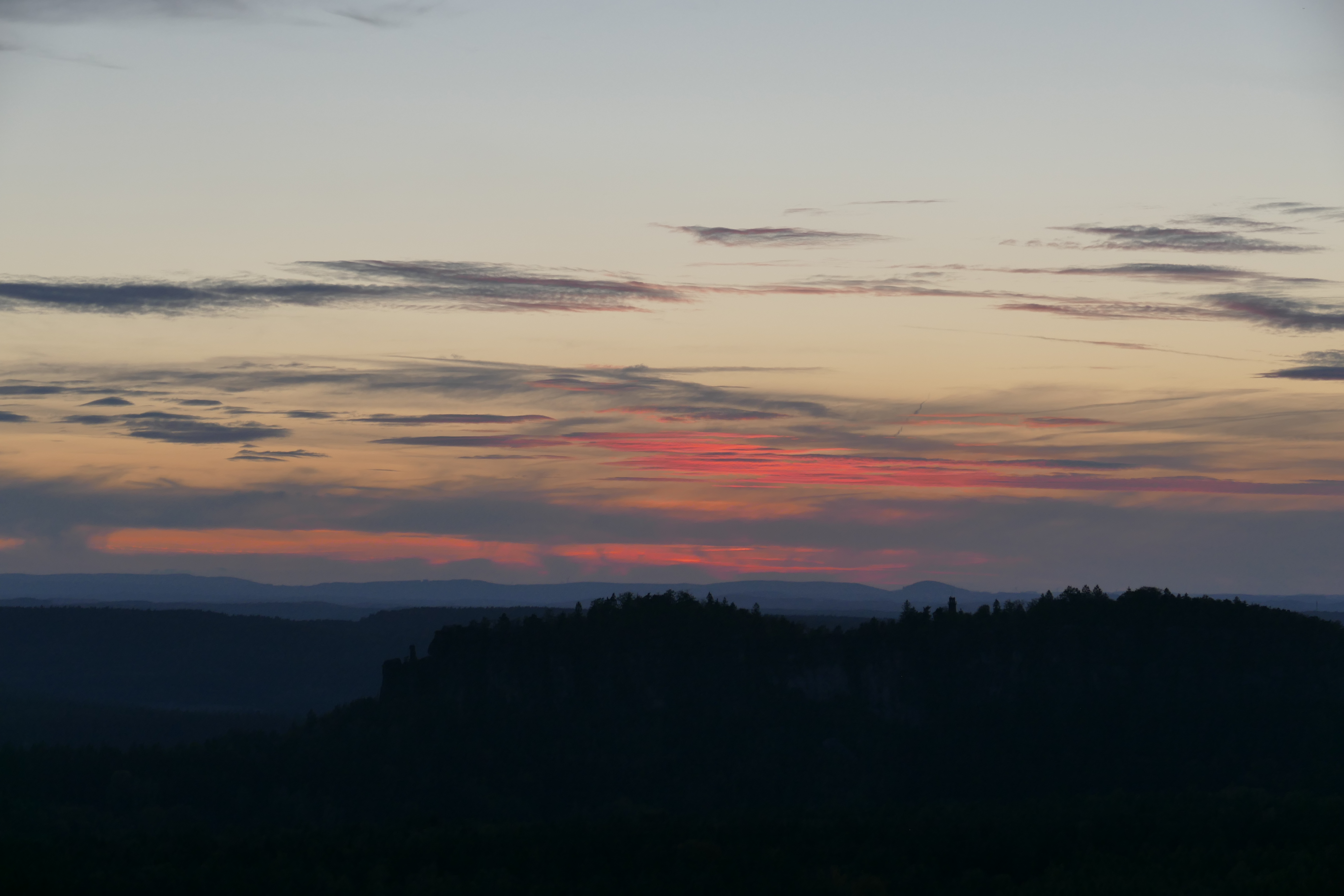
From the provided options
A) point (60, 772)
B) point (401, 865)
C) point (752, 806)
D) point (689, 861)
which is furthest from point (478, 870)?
point (60, 772)

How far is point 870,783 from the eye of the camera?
599 ft

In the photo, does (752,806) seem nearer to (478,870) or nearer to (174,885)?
(478,870)

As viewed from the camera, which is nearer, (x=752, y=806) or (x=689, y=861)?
(x=689, y=861)

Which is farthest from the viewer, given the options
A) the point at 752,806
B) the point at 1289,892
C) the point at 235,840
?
the point at 752,806

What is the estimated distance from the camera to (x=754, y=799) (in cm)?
17800

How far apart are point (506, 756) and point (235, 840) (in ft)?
183

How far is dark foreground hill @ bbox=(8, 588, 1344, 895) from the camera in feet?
378

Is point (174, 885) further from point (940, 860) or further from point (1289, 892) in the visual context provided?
point (1289, 892)

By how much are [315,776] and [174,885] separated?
222ft

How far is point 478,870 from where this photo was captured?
11800 cm

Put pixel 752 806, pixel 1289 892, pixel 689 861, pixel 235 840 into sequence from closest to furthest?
1. pixel 1289 892
2. pixel 689 861
3. pixel 235 840
4. pixel 752 806

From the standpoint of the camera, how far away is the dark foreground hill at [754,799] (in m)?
115

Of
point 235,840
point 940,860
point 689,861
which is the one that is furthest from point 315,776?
point 940,860

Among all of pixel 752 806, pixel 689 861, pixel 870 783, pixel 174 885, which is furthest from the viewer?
pixel 870 783
